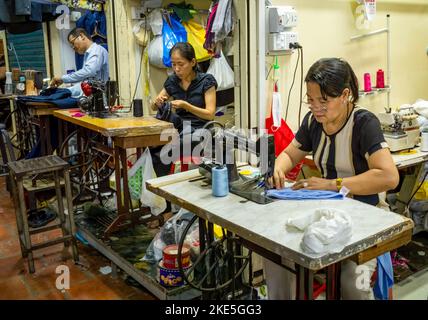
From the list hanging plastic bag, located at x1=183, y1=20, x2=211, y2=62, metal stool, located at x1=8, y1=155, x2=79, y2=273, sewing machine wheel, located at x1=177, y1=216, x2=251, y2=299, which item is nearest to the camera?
sewing machine wheel, located at x1=177, y1=216, x2=251, y2=299

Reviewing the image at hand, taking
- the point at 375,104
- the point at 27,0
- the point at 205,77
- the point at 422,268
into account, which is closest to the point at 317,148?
the point at 422,268

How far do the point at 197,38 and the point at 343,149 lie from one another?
265cm

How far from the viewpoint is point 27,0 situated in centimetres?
345

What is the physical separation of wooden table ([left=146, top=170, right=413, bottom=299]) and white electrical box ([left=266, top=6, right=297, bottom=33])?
145 centimetres

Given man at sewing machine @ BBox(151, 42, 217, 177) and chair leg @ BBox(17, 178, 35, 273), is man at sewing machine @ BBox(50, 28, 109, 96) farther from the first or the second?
chair leg @ BBox(17, 178, 35, 273)

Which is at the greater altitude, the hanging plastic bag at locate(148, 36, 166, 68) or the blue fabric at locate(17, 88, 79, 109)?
the hanging plastic bag at locate(148, 36, 166, 68)

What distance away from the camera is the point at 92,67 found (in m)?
4.46

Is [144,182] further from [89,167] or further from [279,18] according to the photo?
[279,18]

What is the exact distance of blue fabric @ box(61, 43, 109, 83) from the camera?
4.38 meters

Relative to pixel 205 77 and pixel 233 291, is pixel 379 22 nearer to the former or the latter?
pixel 205 77

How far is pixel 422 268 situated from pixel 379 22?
199 centimetres

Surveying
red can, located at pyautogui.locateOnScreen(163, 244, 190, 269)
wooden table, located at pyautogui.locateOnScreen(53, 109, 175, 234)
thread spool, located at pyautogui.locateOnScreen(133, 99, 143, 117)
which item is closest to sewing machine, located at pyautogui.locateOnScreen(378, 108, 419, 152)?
wooden table, located at pyautogui.locateOnScreen(53, 109, 175, 234)

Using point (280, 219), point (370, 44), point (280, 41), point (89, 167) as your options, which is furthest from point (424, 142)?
point (89, 167)

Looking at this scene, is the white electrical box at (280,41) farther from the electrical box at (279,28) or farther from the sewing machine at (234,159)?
the sewing machine at (234,159)
